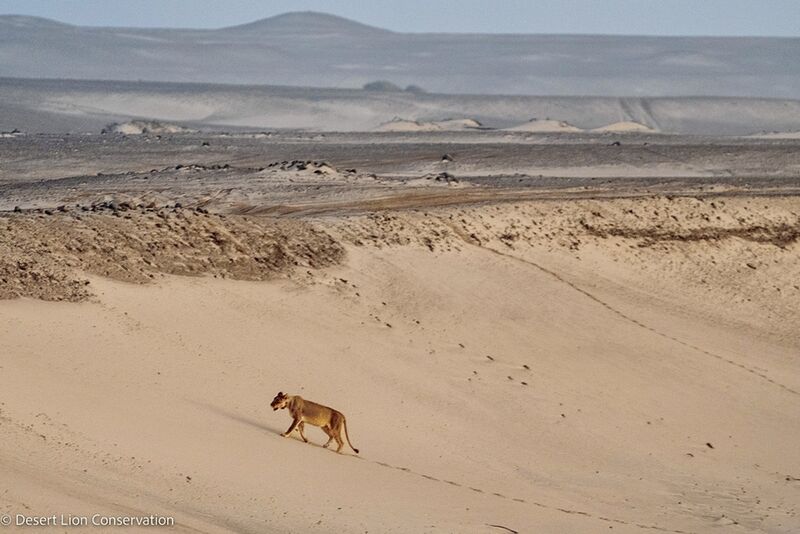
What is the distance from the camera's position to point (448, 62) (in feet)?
436

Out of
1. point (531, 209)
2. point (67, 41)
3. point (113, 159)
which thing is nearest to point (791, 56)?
point (67, 41)

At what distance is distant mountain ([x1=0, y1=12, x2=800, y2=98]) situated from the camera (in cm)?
11546

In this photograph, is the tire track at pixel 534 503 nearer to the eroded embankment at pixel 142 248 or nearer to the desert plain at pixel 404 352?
the desert plain at pixel 404 352

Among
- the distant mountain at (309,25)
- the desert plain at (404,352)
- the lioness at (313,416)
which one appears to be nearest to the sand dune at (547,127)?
the desert plain at (404,352)

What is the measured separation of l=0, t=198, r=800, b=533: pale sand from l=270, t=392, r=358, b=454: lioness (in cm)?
18

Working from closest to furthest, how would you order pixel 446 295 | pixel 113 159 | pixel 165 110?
pixel 446 295, pixel 113 159, pixel 165 110

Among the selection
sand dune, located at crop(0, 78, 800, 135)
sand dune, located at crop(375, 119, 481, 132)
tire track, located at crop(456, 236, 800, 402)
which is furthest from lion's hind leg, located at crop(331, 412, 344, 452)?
sand dune, located at crop(0, 78, 800, 135)

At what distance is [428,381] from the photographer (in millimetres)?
14852

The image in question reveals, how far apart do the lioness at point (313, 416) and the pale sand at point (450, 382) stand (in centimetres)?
18

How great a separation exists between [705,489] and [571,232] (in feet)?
25.5

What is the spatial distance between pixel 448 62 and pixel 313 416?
12275 cm

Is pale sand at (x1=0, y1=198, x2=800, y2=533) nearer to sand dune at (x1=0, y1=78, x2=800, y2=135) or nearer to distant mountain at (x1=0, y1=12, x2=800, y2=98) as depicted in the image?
sand dune at (x1=0, y1=78, x2=800, y2=135)

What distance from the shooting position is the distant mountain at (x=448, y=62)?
379ft

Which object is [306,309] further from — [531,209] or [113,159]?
[113,159]
